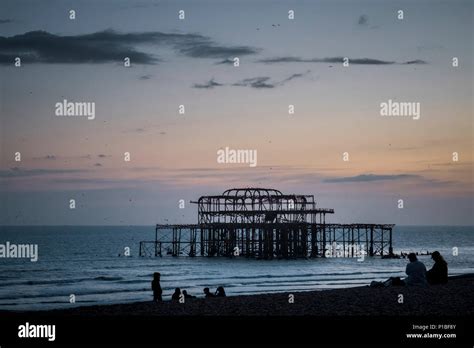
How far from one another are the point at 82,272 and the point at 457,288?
148 ft

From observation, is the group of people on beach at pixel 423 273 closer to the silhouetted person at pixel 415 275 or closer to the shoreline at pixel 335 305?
the silhouetted person at pixel 415 275

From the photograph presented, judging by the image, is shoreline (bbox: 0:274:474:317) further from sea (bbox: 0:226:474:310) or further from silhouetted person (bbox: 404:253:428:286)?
sea (bbox: 0:226:474:310)

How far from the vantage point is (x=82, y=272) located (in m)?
61.2

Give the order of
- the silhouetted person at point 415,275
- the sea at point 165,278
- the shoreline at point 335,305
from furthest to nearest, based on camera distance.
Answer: the sea at point 165,278 → the silhouetted person at point 415,275 → the shoreline at point 335,305

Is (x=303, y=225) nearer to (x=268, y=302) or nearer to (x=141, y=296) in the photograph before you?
(x=141, y=296)

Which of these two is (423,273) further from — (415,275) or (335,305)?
(335,305)

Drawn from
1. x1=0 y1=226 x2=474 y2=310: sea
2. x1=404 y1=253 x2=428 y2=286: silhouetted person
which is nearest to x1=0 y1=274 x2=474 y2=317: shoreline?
x1=404 y1=253 x2=428 y2=286: silhouetted person

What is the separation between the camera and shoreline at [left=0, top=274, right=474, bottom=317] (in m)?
16.3

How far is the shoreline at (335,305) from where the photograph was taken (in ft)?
53.4

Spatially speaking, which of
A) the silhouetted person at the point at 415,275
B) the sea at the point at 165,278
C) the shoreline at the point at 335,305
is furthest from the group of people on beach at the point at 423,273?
the sea at the point at 165,278

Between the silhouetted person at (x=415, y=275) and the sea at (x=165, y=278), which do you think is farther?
the sea at (x=165, y=278)

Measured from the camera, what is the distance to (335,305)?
57.8 ft

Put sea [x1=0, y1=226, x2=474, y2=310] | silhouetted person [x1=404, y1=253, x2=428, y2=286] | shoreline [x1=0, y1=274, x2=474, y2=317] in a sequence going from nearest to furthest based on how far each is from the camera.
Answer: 1. shoreline [x1=0, y1=274, x2=474, y2=317]
2. silhouetted person [x1=404, y1=253, x2=428, y2=286]
3. sea [x1=0, y1=226, x2=474, y2=310]

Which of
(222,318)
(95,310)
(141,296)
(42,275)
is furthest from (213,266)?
(222,318)
